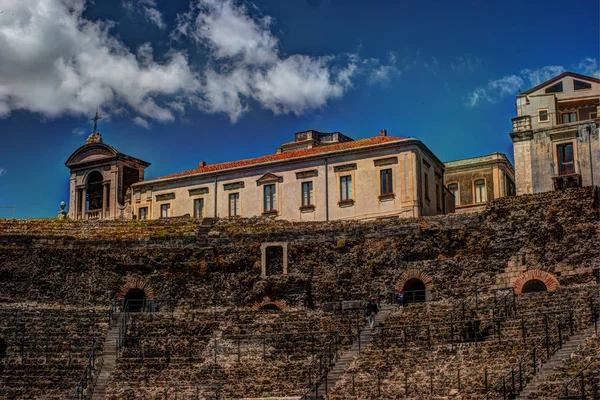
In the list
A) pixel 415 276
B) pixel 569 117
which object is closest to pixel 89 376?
pixel 415 276

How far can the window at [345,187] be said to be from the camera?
43.8 metres

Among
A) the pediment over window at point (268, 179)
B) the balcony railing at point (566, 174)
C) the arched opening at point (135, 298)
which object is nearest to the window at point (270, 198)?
the pediment over window at point (268, 179)

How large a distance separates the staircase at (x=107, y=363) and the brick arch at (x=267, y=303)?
5743 mm

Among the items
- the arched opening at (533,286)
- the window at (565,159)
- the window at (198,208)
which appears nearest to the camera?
the arched opening at (533,286)

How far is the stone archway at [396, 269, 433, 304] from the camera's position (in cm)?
3644

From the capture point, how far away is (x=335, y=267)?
124 ft

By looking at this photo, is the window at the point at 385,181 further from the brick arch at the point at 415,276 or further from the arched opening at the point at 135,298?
the arched opening at the point at 135,298

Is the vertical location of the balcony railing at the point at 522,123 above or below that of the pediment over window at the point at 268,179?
above

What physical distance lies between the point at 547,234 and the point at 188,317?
14.1 metres

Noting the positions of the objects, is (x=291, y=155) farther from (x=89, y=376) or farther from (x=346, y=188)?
(x=89, y=376)

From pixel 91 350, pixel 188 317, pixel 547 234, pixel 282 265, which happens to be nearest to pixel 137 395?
pixel 91 350

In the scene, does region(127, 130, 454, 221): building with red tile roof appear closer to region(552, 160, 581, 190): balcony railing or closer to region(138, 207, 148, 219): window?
region(138, 207, 148, 219): window

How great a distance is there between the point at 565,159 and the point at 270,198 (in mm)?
14365

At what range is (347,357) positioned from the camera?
101 feet
